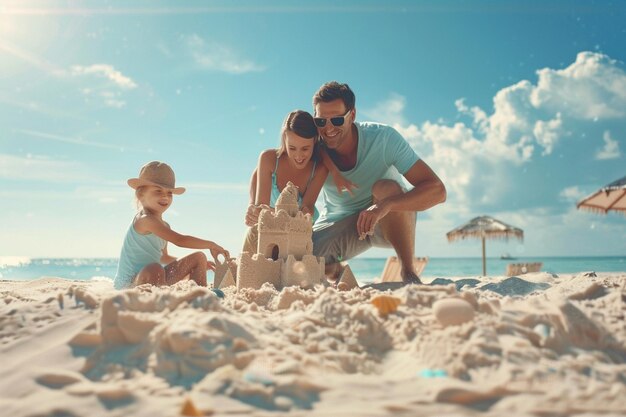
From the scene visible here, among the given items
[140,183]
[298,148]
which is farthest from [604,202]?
[140,183]

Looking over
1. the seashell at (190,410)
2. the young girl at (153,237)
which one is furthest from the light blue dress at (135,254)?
the seashell at (190,410)

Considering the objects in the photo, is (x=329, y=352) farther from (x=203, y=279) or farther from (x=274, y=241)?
(x=203, y=279)

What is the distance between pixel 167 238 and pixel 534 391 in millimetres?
3745

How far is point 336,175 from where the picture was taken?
16.5 feet

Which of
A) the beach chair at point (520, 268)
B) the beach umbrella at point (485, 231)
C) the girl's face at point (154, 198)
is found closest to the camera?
the girl's face at point (154, 198)

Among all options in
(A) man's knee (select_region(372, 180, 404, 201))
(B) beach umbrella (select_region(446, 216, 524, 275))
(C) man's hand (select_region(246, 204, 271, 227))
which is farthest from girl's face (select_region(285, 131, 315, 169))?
(B) beach umbrella (select_region(446, 216, 524, 275))

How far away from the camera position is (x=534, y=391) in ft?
5.24

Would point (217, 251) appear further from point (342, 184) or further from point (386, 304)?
point (386, 304)

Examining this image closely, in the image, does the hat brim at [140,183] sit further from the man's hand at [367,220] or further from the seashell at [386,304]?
the seashell at [386,304]

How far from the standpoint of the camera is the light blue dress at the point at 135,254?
15.3 feet

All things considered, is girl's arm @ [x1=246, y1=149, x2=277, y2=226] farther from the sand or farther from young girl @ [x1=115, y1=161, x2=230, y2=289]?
the sand

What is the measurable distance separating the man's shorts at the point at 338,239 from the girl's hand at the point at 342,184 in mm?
414

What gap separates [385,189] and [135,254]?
2.71 metres

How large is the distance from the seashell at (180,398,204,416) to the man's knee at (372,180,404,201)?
3.66 m
